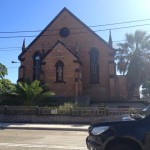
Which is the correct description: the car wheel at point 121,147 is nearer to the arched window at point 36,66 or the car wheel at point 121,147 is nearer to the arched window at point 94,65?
the arched window at point 94,65

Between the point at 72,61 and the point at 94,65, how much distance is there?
12.6 feet

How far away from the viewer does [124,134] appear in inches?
270

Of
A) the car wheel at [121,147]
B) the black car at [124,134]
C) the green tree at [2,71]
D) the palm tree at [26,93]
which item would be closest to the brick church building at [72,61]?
the palm tree at [26,93]

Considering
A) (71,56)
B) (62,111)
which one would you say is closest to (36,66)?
(71,56)

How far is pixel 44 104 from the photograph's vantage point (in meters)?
29.5

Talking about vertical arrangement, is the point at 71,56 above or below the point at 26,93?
above

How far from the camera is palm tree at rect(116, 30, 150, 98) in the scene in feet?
124

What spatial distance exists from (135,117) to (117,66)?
32653 millimetres

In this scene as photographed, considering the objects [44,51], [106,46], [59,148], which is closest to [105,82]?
[106,46]

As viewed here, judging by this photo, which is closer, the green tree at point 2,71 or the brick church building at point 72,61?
the brick church building at point 72,61

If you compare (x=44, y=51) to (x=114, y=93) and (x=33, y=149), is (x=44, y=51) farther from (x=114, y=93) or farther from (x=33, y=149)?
(x=33, y=149)

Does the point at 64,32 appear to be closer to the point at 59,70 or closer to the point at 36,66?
the point at 36,66

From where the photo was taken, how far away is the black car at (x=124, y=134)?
6781mm

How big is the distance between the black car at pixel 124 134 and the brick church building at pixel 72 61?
2738 cm
